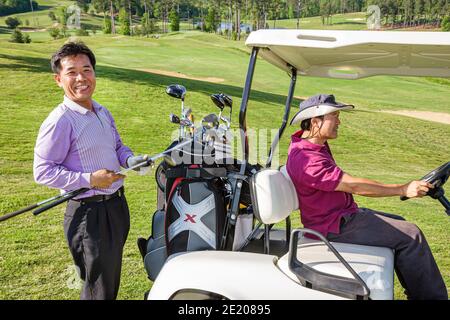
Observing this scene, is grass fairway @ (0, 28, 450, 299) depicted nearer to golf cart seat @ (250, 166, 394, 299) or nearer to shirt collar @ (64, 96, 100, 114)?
golf cart seat @ (250, 166, 394, 299)

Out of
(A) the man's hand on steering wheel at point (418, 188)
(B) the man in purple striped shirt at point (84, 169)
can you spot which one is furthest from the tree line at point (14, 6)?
(A) the man's hand on steering wheel at point (418, 188)

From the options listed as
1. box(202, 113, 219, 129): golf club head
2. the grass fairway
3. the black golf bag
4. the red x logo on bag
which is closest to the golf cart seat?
the black golf bag

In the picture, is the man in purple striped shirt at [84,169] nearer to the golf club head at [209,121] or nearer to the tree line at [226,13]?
the golf club head at [209,121]

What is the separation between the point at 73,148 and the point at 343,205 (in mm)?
1438

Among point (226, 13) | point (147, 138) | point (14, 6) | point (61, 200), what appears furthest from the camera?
point (14, 6)

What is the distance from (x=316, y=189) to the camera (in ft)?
8.05

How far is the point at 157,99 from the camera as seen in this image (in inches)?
511

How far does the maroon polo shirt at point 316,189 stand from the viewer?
2377mm

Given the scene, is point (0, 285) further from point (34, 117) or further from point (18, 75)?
point (18, 75)

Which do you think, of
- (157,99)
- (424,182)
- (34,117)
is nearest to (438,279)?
(424,182)

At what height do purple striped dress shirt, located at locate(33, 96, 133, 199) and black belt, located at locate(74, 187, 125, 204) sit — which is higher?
purple striped dress shirt, located at locate(33, 96, 133, 199)

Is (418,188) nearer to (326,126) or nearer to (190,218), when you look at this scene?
(326,126)

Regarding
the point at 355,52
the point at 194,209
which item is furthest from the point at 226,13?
the point at 194,209

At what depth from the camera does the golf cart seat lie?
6.55 feet
